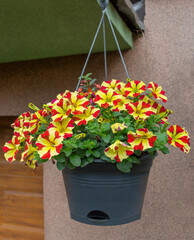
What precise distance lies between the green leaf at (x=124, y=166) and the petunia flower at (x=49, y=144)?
8.9 inches

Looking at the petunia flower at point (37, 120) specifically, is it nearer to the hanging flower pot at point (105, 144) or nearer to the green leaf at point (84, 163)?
the hanging flower pot at point (105, 144)

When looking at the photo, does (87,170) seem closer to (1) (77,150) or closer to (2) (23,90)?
(1) (77,150)

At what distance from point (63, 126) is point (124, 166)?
266mm

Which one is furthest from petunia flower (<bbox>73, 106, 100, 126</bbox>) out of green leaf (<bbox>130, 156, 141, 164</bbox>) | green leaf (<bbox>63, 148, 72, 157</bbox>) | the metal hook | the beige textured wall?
the beige textured wall

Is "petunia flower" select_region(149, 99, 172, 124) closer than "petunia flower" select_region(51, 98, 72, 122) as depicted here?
No

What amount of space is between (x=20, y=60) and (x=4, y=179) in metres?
1.30


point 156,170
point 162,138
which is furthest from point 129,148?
point 156,170

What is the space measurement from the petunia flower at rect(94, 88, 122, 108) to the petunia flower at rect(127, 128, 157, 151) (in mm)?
146

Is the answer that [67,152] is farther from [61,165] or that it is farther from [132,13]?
[132,13]

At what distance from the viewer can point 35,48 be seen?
74.1 inches

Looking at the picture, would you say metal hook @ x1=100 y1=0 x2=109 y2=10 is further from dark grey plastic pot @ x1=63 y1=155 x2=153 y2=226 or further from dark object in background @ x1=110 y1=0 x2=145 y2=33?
dark grey plastic pot @ x1=63 y1=155 x2=153 y2=226

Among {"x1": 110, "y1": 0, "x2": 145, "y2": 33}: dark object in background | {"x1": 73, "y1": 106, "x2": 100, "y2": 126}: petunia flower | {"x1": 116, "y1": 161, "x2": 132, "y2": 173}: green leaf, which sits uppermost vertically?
{"x1": 110, "y1": 0, "x2": 145, "y2": 33}: dark object in background

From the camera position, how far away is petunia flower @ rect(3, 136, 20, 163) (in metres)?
1.10

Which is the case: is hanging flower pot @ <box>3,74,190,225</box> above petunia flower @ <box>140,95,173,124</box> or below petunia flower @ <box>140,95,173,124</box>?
below
